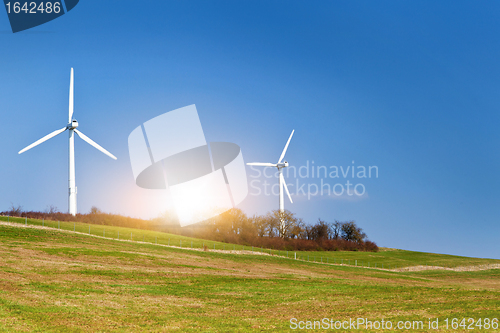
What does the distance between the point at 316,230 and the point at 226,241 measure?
38.4 meters

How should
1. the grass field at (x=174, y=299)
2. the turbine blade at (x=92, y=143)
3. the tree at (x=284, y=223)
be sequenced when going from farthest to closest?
the tree at (x=284, y=223)
the turbine blade at (x=92, y=143)
the grass field at (x=174, y=299)

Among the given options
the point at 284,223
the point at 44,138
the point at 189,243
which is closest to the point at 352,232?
the point at 284,223

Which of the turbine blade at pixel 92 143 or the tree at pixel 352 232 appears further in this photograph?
the tree at pixel 352 232

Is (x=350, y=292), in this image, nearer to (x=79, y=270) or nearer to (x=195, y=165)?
(x=79, y=270)

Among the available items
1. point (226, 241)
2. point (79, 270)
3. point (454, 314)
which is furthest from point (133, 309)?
point (226, 241)

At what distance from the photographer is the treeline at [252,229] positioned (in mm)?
89950

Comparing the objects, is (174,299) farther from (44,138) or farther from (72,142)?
(44,138)

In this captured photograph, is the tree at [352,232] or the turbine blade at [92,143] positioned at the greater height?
the turbine blade at [92,143]

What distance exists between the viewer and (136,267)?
39594 millimetres

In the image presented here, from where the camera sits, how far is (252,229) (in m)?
106

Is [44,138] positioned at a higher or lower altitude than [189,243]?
higher

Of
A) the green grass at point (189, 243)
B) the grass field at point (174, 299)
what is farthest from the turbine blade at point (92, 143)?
the grass field at point (174, 299)

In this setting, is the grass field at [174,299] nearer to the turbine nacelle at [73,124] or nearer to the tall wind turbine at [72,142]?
the tall wind turbine at [72,142]

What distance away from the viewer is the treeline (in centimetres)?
8995
